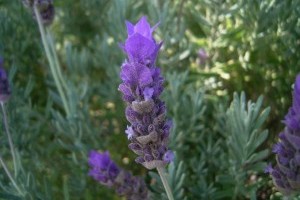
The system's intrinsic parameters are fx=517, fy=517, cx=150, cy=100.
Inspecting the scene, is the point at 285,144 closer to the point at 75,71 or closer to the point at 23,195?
the point at 23,195

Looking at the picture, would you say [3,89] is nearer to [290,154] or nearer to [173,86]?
[173,86]

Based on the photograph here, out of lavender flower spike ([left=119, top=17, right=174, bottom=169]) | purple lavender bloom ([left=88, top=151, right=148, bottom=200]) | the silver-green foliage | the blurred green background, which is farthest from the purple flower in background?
lavender flower spike ([left=119, top=17, right=174, bottom=169])

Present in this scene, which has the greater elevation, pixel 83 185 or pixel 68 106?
pixel 68 106

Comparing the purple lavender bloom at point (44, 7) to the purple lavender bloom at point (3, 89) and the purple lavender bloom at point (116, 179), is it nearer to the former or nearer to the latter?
the purple lavender bloom at point (3, 89)

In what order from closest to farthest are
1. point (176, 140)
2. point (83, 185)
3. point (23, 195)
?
point (23, 195) → point (176, 140) → point (83, 185)

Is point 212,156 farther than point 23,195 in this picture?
Yes

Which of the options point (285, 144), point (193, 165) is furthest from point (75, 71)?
point (285, 144)

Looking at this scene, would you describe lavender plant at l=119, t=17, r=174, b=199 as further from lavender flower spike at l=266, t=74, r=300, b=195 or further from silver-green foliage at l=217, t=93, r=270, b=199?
silver-green foliage at l=217, t=93, r=270, b=199
